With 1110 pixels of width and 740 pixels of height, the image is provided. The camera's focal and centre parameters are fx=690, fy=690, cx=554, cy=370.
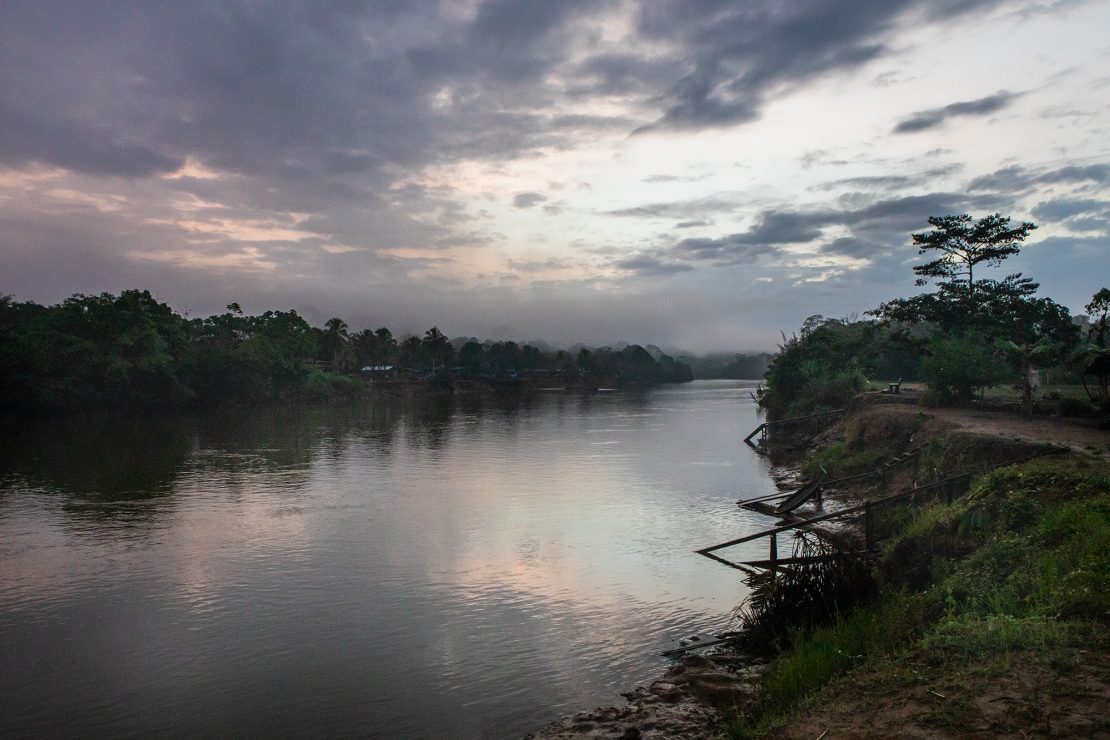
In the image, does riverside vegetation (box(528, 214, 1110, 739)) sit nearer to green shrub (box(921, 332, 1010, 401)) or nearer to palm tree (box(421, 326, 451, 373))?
green shrub (box(921, 332, 1010, 401))

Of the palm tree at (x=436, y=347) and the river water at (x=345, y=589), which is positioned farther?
the palm tree at (x=436, y=347)

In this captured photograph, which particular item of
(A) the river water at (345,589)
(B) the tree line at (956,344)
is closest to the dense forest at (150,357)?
(A) the river water at (345,589)

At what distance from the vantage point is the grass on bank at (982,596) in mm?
9906

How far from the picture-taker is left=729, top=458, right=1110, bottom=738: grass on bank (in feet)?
32.5

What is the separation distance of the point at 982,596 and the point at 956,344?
27.6m

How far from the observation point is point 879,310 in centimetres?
5216

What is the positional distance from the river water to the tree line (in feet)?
40.8

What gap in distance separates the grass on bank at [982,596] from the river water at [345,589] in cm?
413

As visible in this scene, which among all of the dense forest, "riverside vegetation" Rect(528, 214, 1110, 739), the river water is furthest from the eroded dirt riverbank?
the dense forest

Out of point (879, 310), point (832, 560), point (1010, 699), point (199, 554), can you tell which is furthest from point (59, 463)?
point (879, 310)

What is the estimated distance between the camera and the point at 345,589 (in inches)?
812

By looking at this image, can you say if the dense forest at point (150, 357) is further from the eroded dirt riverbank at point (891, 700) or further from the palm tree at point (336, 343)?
the eroded dirt riverbank at point (891, 700)

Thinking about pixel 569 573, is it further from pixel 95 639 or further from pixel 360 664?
pixel 95 639

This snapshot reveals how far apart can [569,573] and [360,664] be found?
27.4 feet
